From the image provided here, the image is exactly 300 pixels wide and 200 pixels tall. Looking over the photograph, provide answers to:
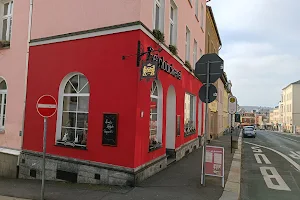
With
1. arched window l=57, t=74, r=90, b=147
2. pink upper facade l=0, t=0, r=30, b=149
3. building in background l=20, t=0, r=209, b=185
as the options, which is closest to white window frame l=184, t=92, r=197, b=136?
building in background l=20, t=0, r=209, b=185

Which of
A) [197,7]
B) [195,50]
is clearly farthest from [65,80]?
[197,7]

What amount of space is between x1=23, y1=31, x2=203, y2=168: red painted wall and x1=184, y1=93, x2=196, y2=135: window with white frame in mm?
4420

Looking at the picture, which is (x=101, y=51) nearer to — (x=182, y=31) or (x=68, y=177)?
(x=68, y=177)

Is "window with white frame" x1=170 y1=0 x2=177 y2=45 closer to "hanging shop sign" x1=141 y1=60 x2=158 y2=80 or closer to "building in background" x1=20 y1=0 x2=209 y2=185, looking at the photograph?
"building in background" x1=20 y1=0 x2=209 y2=185

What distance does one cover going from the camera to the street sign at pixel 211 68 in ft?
21.9

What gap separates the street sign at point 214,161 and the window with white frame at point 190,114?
19.7ft

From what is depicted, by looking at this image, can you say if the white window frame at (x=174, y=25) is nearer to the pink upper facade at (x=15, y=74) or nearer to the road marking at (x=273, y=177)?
the pink upper facade at (x=15, y=74)

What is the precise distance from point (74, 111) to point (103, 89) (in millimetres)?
1678

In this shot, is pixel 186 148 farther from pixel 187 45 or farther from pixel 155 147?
pixel 187 45

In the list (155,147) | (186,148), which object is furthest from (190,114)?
(155,147)

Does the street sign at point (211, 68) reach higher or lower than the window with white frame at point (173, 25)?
lower

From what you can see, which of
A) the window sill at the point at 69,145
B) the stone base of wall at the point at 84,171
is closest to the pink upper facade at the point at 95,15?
the window sill at the point at 69,145

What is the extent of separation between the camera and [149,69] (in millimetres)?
6777

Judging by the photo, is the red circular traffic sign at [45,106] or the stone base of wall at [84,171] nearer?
the red circular traffic sign at [45,106]
